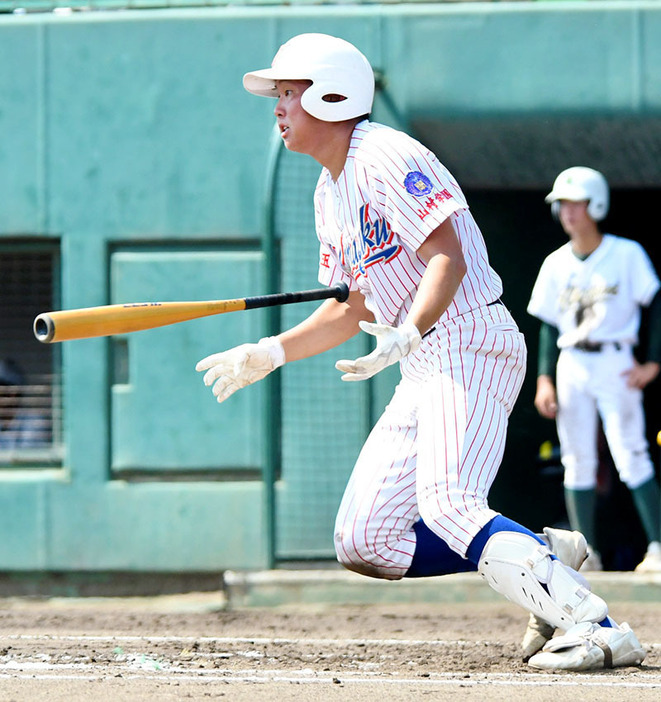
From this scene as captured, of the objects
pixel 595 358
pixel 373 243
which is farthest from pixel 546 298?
pixel 373 243

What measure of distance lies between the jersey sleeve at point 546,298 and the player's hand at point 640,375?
0.44 meters

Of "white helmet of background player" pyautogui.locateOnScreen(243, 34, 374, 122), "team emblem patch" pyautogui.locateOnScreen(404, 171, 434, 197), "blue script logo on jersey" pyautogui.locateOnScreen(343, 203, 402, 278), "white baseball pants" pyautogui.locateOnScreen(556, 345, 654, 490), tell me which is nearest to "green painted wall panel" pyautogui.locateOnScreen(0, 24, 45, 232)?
"white baseball pants" pyautogui.locateOnScreen(556, 345, 654, 490)

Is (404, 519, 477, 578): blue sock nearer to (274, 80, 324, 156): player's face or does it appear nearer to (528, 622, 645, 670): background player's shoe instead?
(528, 622, 645, 670): background player's shoe

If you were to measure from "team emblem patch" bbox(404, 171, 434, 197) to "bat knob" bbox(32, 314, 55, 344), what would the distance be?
1.05 metres

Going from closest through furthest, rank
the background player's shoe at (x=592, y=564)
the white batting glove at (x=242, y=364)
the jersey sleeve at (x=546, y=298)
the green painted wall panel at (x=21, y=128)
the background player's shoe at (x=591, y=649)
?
1. the background player's shoe at (x=591, y=649)
2. the white batting glove at (x=242, y=364)
3. the background player's shoe at (x=592, y=564)
4. the jersey sleeve at (x=546, y=298)
5. the green painted wall panel at (x=21, y=128)

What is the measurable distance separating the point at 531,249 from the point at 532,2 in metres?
1.60

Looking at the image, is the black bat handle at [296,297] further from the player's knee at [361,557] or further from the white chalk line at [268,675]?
the white chalk line at [268,675]

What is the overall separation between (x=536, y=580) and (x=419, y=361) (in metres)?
0.72

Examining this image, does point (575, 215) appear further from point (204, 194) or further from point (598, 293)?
point (204, 194)

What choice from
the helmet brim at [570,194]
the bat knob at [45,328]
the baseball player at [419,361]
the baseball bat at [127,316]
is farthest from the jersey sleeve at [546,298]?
the bat knob at [45,328]

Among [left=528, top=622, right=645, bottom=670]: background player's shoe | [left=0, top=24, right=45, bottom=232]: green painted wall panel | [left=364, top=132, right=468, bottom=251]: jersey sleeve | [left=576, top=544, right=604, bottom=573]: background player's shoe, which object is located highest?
[left=0, top=24, right=45, bottom=232]: green painted wall panel

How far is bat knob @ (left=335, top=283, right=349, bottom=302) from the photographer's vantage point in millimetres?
4184

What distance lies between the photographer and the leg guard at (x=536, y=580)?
3.79 m

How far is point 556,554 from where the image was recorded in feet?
13.5
